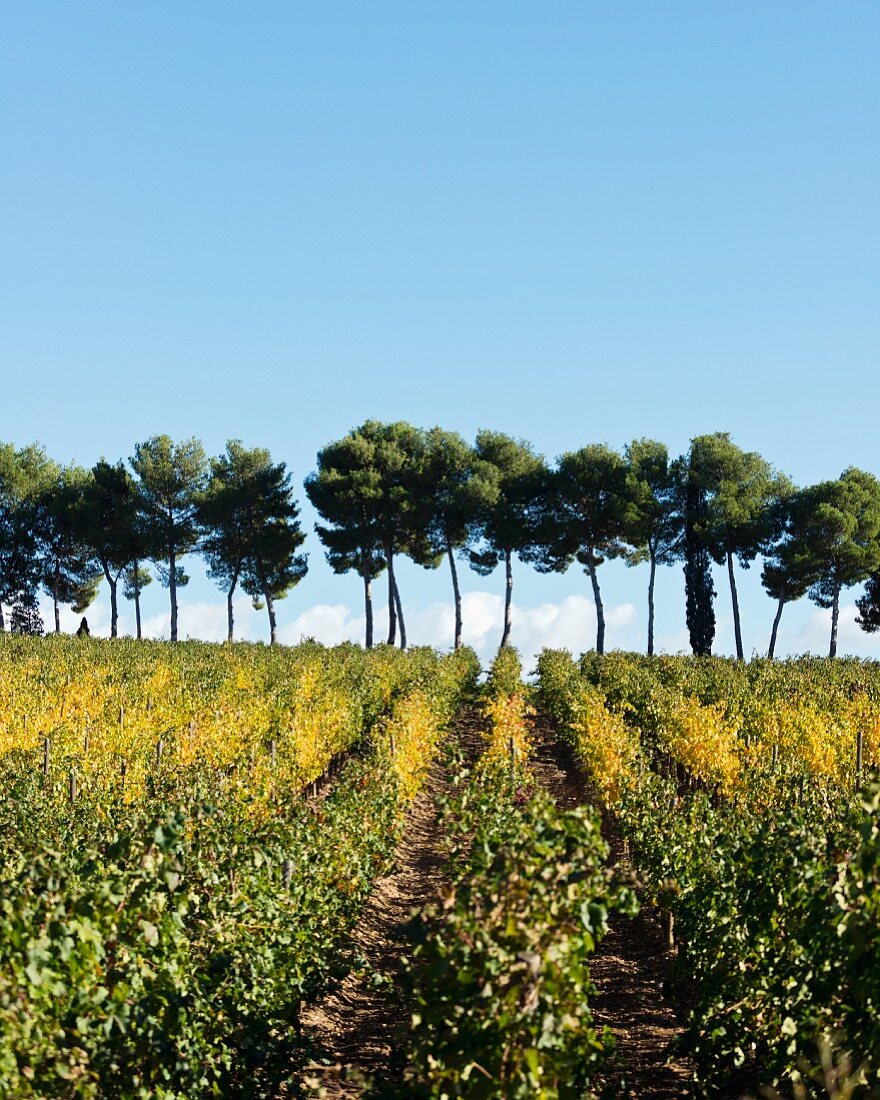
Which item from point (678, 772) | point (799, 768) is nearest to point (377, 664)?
point (678, 772)

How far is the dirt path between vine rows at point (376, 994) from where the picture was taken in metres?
7.73

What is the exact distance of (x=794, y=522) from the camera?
4966 centimetres

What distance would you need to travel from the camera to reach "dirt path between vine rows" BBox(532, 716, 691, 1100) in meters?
7.49

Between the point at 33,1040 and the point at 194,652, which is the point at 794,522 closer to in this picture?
the point at 194,652

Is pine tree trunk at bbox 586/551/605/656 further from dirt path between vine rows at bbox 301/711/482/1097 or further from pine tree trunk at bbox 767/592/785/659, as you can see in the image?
dirt path between vine rows at bbox 301/711/482/1097

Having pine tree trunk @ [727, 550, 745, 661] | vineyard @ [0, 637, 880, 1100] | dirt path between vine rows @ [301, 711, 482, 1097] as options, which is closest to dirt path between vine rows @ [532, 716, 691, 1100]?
vineyard @ [0, 637, 880, 1100]

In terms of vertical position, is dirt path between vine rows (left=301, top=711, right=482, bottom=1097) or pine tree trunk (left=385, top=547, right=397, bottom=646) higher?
pine tree trunk (left=385, top=547, right=397, bottom=646)

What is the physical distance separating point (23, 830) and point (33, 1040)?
16.7 ft

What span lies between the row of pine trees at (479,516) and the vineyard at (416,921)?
105 feet

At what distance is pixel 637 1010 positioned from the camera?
30.0ft

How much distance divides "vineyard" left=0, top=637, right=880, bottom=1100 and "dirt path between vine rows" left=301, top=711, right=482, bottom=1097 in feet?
0.13

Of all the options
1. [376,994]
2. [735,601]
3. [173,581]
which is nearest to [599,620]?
[735,601]

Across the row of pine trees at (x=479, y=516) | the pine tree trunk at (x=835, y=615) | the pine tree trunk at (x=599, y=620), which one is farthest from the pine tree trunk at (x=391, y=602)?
the pine tree trunk at (x=835, y=615)

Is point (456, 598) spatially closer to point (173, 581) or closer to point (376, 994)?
point (173, 581)
